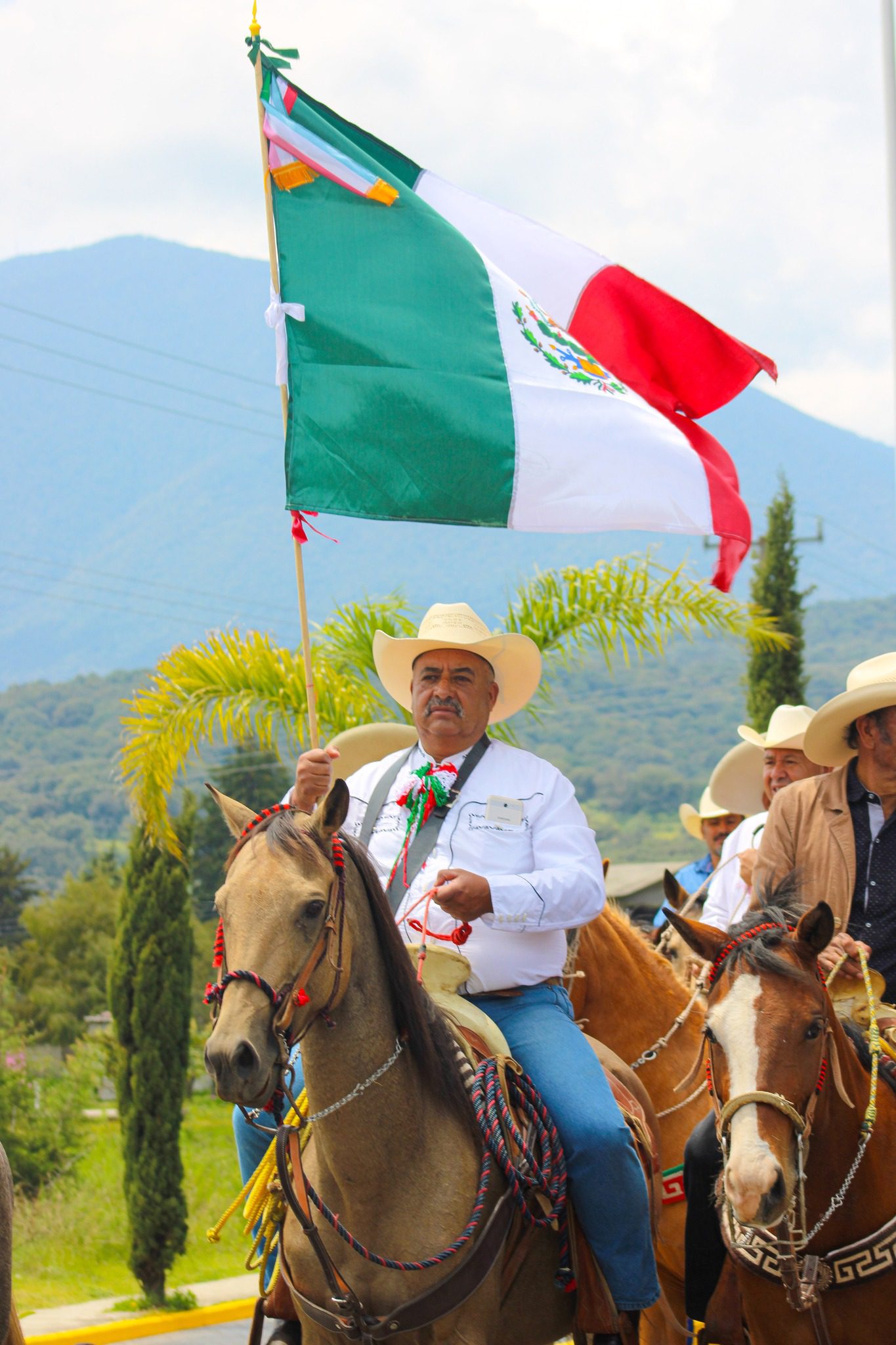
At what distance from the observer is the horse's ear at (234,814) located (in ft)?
13.3

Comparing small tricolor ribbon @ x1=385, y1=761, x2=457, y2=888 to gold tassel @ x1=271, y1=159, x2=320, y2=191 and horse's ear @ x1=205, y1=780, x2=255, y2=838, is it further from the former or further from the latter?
gold tassel @ x1=271, y1=159, x2=320, y2=191

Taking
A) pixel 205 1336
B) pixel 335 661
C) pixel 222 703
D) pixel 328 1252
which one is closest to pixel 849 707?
pixel 328 1252

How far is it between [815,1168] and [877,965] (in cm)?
104

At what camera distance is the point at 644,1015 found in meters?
6.46

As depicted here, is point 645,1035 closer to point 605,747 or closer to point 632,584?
point 632,584

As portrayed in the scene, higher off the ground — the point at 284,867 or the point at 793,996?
the point at 284,867

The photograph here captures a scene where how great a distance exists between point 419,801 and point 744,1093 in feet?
5.57

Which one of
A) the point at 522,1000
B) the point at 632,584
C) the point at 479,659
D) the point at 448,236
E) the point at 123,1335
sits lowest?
the point at 123,1335

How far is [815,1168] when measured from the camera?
4.19 metres

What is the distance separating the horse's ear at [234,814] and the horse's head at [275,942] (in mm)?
11

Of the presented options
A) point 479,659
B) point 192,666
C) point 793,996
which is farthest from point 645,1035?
point 192,666

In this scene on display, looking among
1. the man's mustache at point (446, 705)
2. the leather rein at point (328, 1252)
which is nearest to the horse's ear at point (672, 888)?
the man's mustache at point (446, 705)

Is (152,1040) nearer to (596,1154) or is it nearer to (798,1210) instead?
(596,1154)

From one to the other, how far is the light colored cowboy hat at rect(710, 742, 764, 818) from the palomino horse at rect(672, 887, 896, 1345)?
18.7ft
